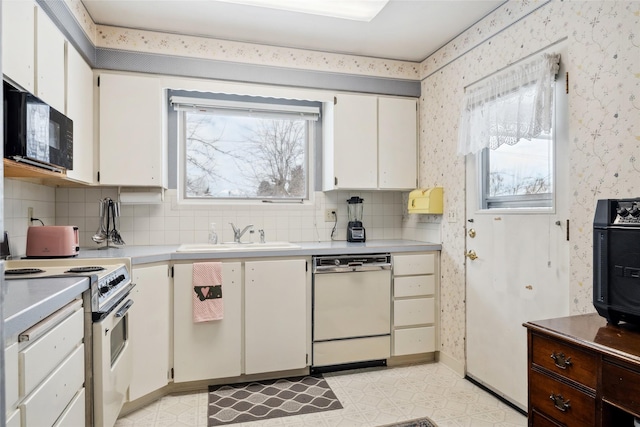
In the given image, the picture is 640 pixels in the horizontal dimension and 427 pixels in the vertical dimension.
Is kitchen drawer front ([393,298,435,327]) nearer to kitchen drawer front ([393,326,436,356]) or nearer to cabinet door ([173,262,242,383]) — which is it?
kitchen drawer front ([393,326,436,356])

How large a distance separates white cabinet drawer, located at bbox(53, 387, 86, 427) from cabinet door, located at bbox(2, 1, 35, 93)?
4.32 feet

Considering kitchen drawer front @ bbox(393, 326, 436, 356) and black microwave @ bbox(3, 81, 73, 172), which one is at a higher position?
black microwave @ bbox(3, 81, 73, 172)

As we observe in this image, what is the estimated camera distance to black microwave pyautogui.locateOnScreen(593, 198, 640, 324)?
→ 1420 millimetres

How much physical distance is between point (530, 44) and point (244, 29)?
190 centimetres

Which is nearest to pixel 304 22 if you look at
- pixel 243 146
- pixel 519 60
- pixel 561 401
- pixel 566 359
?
pixel 243 146

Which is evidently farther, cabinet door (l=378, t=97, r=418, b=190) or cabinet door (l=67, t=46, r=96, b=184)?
cabinet door (l=378, t=97, r=418, b=190)

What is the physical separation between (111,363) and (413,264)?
216 cm

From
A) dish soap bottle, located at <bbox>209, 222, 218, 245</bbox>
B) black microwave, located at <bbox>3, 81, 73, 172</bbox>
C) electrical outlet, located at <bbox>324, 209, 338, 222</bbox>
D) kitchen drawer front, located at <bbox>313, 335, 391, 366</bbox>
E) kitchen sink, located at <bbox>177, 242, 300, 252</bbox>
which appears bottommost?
kitchen drawer front, located at <bbox>313, 335, 391, 366</bbox>

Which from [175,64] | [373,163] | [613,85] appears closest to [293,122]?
Result: [373,163]

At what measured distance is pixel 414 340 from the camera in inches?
122

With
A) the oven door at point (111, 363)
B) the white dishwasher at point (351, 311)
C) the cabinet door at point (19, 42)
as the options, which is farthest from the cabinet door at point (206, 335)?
the cabinet door at point (19, 42)

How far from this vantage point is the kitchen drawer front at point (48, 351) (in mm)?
1098

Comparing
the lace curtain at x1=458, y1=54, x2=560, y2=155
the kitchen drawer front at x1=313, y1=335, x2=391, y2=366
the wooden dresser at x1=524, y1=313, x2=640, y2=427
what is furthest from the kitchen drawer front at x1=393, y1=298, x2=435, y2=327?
the wooden dresser at x1=524, y1=313, x2=640, y2=427

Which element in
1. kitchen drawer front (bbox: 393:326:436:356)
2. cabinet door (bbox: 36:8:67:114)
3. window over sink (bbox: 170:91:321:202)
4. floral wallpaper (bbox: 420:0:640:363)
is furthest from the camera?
window over sink (bbox: 170:91:321:202)
